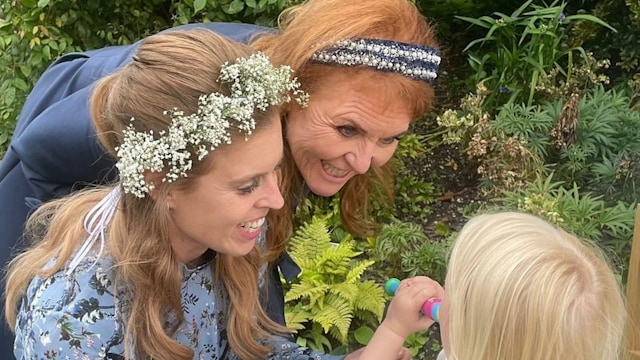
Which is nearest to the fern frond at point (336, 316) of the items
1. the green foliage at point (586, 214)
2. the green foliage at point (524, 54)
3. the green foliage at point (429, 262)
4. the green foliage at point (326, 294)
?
the green foliage at point (326, 294)

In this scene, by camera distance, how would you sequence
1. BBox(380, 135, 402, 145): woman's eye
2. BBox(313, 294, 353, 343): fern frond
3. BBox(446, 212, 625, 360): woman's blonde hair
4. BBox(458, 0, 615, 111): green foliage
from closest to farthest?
BBox(446, 212, 625, 360): woman's blonde hair
BBox(380, 135, 402, 145): woman's eye
BBox(313, 294, 353, 343): fern frond
BBox(458, 0, 615, 111): green foliage

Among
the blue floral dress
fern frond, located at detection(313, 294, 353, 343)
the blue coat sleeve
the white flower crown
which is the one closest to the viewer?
the white flower crown

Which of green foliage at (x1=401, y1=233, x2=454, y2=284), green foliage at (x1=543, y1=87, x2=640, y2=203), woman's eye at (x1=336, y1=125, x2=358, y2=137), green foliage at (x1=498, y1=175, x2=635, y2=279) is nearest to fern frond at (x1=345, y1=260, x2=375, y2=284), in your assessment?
green foliage at (x1=401, y1=233, x2=454, y2=284)

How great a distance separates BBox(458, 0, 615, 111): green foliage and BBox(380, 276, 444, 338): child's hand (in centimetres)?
226

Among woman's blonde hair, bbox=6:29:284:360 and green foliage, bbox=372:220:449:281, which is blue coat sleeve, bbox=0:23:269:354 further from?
A: green foliage, bbox=372:220:449:281

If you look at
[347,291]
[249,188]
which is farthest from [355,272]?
[249,188]

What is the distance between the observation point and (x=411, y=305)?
237 cm

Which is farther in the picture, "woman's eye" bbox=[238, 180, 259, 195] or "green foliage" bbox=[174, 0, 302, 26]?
"green foliage" bbox=[174, 0, 302, 26]

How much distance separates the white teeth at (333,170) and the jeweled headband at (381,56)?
34 centimetres

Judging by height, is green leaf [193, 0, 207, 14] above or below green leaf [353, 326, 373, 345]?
above

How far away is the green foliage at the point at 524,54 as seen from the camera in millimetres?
4570

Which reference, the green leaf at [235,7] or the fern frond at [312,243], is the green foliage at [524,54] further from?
the green leaf at [235,7]

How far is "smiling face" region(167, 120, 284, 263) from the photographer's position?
2018 millimetres

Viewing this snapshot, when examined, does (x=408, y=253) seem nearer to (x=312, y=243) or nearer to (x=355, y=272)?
(x=355, y=272)
